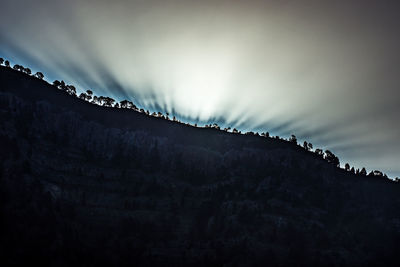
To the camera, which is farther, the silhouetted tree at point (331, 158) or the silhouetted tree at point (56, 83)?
the silhouetted tree at point (331, 158)

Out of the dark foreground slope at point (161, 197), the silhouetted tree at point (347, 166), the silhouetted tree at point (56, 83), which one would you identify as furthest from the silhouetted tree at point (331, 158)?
the silhouetted tree at point (56, 83)

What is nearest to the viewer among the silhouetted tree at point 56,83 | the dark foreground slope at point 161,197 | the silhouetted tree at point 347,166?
the dark foreground slope at point 161,197

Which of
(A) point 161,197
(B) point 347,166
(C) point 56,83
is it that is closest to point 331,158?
(B) point 347,166

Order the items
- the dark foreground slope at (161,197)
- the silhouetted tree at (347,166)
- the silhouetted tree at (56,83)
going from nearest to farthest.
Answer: the dark foreground slope at (161,197) < the silhouetted tree at (56,83) < the silhouetted tree at (347,166)

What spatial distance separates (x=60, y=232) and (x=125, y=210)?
19.7 metres

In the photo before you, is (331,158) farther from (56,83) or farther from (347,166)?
(56,83)

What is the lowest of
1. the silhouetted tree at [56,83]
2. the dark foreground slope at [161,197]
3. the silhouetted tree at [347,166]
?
the dark foreground slope at [161,197]

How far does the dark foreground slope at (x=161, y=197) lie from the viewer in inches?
2958

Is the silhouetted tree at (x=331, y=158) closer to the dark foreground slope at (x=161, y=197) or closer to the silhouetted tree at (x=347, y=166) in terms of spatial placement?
the silhouetted tree at (x=347, y=166)

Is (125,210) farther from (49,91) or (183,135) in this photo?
(49,91)

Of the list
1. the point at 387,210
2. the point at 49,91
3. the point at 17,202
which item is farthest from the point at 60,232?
the point at 387,210

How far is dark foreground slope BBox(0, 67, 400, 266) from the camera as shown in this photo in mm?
75125

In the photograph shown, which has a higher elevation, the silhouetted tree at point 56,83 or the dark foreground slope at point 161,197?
the silhouetted tree at point 56,83

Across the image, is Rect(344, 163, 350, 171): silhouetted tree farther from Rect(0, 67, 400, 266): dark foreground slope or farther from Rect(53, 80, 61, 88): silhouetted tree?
Rect(53, 80, 61, 88): silhouetted tree
